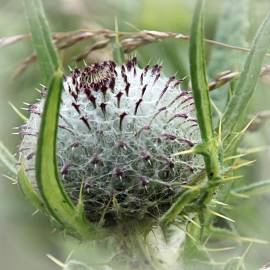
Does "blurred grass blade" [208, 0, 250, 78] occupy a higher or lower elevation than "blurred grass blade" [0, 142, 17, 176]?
higher

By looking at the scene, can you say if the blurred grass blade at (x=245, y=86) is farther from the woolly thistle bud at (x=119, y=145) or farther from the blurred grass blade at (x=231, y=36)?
the blurred grass blade at (x=231, y=36)

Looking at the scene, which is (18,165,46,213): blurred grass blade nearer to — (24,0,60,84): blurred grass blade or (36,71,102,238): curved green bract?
(36,71,102,238): curved green bract

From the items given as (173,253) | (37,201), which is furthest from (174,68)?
(37,201)

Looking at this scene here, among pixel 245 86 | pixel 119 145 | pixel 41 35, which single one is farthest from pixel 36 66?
pixel 245 86

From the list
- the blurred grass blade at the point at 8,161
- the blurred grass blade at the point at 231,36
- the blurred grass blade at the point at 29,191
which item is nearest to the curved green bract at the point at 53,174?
the blurred grass blade at the point at 29,191

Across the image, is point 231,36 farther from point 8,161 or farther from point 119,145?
point 8,161

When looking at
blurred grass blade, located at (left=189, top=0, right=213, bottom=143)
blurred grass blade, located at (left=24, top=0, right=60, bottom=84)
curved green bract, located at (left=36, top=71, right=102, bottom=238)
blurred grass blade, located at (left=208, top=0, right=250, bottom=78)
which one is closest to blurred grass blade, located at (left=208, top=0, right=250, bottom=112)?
blurred grass blade, located at (left=208, top=0, right=250, bottom=78)

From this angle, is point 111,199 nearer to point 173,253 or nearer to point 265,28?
point 173,253
